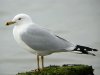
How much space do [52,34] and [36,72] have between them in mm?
452

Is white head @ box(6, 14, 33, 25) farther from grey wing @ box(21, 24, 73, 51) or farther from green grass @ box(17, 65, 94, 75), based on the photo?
green grass @ box(17, 65, 94, 75)

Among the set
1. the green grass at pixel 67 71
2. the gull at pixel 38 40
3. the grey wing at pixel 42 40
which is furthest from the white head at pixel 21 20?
the green grass at pixel 67 71

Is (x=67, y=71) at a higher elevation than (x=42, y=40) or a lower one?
lower

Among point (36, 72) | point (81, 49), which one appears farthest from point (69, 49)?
point (36, 72)

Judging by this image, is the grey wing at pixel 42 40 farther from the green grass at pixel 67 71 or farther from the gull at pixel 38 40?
the green grass at pixel 67 71

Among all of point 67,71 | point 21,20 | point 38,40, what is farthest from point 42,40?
point 67,71

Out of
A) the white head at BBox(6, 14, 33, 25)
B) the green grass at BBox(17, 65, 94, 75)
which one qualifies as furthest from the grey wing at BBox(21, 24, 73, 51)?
the green grass at BBox(17, 65, 94, 75)

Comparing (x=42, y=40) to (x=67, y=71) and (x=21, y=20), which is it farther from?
(x=67, y=71)

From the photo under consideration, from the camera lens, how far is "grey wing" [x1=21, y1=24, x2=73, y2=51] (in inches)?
179

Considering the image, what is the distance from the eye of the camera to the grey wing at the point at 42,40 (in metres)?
4.54

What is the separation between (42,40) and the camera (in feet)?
15.0

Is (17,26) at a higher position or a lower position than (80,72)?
higher

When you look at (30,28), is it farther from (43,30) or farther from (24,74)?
(24,74)

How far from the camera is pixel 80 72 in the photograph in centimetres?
443
